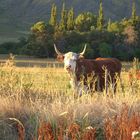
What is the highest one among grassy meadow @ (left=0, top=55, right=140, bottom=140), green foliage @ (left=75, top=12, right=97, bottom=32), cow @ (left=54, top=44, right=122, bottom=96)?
green foliage @ (left=75, top=12, right=97, bottom=32)

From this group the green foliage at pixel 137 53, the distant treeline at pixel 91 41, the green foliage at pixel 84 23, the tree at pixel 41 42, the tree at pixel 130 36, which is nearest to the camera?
the green foliage at pixel 137 53

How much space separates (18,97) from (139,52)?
75459 mm

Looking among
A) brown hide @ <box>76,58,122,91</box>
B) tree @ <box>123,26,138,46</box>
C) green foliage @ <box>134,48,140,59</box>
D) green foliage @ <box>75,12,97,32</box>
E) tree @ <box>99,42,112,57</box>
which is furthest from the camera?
green foliage @ <box>75,12,97,32</box>

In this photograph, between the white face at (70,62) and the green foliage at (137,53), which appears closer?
the white face at (70,62)

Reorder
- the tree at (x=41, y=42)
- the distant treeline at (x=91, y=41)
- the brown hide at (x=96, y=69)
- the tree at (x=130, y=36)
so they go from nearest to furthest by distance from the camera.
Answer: the brown hide at (x=96, y=69), the distant treeline at (x=91, y=41), the tree at (x=41, y=42), the tree at (x=130, y=36)

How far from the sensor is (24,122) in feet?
32.3

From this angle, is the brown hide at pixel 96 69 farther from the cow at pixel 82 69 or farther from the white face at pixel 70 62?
the white face at pixel 70 62

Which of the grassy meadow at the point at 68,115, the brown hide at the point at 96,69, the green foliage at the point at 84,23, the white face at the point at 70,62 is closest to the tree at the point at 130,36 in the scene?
the green foliage at the point at 84,23

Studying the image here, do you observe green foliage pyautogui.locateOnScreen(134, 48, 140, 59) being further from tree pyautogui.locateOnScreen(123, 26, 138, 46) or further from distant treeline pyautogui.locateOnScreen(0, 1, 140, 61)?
tree pyautogui.locateOnScreen(123, 26, 138, 46)

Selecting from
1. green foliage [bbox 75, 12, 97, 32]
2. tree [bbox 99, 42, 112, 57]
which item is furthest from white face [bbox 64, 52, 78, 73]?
green foliage [bbox 75, 12, 97, 32]

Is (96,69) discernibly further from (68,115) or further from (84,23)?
(84,23)

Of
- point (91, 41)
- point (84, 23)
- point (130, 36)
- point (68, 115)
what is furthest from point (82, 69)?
point (84, 23)

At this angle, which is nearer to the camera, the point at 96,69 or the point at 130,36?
the point at 96,69

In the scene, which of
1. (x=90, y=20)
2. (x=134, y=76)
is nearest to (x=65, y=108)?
(x=134, y=76)
